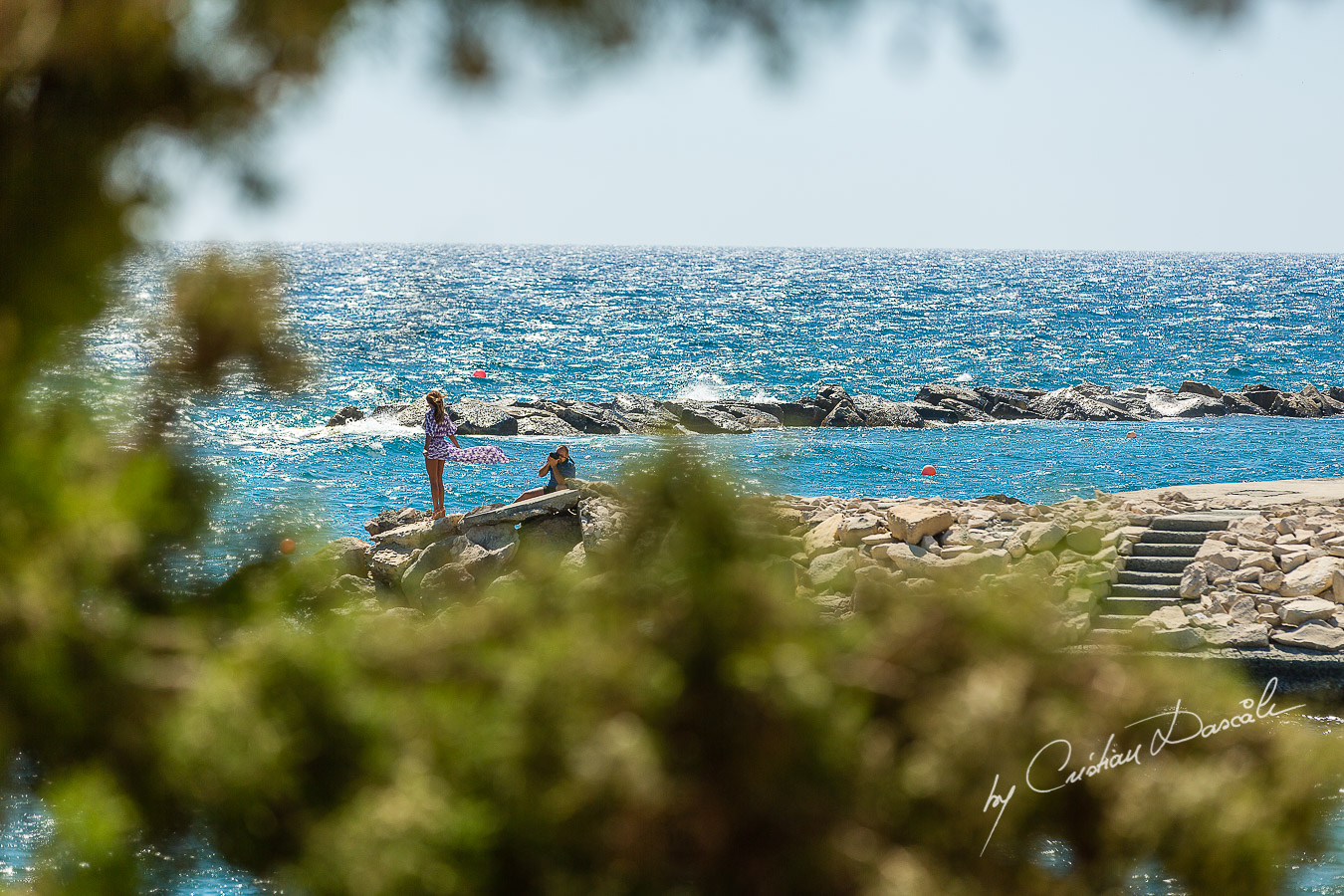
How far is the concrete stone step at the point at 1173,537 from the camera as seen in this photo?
1060cm

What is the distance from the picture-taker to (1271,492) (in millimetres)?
13188

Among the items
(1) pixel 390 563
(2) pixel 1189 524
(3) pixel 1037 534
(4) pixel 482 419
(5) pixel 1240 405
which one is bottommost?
(5) pixel 1240 405

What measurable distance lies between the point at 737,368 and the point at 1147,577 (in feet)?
101

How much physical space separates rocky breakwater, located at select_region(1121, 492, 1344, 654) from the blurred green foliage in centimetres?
665

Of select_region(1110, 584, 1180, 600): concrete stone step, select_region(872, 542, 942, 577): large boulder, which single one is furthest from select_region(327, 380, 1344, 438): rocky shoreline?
select_region(1110, 584, 1180, 600): concrete stone step

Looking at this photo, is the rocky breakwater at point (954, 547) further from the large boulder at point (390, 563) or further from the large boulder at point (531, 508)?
the large boulder at point (390, 563)

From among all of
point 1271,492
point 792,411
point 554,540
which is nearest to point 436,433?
point 554,540

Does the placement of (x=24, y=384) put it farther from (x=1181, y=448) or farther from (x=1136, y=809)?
(x=1181, y=448)

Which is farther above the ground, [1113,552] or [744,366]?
[1113,552]

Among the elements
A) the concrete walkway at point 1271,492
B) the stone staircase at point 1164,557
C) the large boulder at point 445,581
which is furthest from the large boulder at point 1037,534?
the large boulder at point 445,581

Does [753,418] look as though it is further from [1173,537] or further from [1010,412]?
[1173,537]

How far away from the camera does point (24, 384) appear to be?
1717 millimetres

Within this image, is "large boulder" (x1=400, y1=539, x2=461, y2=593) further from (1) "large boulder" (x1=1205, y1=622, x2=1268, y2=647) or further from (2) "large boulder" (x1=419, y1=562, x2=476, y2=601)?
(1) "large boulder" (x1=1205, y1=622, x2=1268, y2=647)

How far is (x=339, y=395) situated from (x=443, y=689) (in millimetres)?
30486
